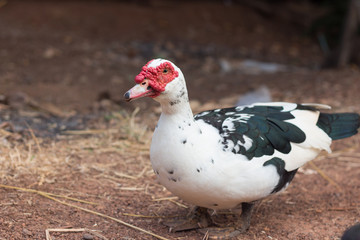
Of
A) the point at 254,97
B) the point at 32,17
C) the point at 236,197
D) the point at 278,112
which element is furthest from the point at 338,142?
the point at 32,17

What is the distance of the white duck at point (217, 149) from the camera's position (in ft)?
8.77

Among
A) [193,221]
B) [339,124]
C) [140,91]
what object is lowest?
[193,221]

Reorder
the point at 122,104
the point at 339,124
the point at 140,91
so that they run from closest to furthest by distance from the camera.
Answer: the point at 140,91, the point at 339,124, the point at 122,104

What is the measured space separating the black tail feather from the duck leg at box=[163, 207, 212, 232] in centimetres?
100

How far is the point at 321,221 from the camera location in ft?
11.0

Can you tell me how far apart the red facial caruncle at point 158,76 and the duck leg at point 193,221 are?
0.98 metres

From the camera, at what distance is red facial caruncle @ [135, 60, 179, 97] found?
2572 mm

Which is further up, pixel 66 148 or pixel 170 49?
pixel 66 148

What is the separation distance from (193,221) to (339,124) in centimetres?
124

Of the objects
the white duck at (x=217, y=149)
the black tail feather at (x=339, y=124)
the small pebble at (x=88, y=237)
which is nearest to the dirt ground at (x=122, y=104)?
the small pebble at (x=88, y=237)

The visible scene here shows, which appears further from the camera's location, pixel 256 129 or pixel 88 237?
pixel 256 129

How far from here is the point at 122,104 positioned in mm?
5598

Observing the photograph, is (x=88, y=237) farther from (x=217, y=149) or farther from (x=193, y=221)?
(x=217, y=149)

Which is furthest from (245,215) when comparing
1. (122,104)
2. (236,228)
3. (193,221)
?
(122,104)
